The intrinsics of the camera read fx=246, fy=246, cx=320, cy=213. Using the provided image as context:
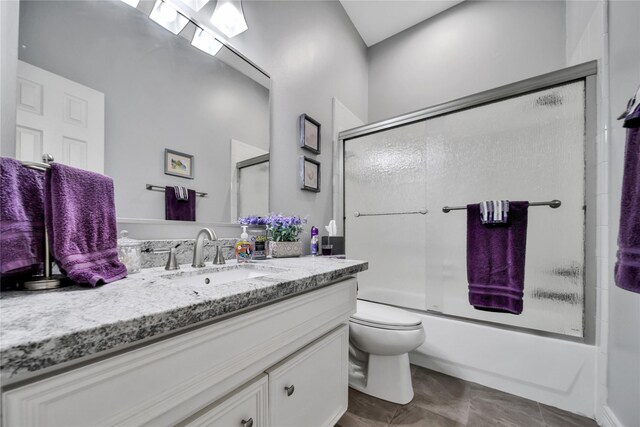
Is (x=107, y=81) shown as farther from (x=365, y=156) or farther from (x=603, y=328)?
(x=603, y=328)

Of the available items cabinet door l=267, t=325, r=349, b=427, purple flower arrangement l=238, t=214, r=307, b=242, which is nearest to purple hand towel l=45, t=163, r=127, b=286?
cabinet door l=267, t=325, r=349, b=427

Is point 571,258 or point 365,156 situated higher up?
point 365,156

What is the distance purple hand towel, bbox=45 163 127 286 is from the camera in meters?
0.58

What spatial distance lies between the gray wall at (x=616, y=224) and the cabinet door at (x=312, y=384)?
1153mm

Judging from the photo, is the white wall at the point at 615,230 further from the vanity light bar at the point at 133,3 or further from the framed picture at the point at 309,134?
the vanity light bar at the point at 133,3

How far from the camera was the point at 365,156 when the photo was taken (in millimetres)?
2098

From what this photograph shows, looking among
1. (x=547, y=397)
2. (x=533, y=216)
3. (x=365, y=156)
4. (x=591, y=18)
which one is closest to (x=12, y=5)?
(x=365, y=156)

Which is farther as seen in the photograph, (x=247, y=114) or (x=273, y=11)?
(x=273, y=11)

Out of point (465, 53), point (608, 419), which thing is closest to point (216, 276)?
point (608, 419)

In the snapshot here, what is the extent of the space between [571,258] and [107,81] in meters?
2.28

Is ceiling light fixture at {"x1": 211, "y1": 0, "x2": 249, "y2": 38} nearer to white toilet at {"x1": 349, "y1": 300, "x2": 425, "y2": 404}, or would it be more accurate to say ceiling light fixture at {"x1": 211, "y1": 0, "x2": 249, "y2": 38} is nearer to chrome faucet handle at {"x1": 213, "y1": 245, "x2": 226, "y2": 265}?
chrome faucet handle at {"x1": 213, "y1": 245, "x2": 226, "y2": 265}

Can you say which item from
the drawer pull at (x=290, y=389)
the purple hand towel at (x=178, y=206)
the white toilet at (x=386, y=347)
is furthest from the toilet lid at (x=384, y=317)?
the purple hand towel at (x=178, y=206)

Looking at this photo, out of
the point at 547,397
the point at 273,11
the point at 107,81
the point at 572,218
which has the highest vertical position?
the point at 273,11

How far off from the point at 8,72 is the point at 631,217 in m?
1.81
